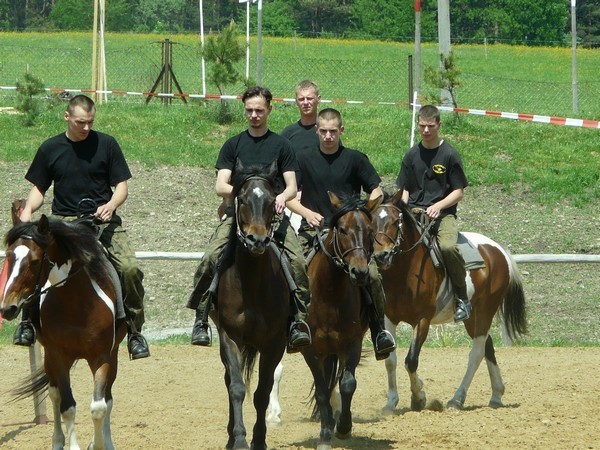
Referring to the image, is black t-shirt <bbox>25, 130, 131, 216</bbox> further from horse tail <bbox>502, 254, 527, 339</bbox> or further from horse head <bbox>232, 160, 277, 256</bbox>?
horse tail <bbox>502, 254, 527, 339</bbox>

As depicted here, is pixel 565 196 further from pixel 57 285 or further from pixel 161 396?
A: pixel 57 285

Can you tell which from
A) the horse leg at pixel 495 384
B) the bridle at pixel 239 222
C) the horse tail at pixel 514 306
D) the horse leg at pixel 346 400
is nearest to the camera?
the bridle at pixel 239 222

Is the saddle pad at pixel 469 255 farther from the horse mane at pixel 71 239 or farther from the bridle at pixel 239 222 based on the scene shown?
the horse mane at pixel 71 239

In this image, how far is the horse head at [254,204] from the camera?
6.97 meters

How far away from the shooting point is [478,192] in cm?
2047

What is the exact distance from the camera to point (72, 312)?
7.57 meters

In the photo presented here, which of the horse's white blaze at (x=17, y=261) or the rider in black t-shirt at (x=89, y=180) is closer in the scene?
the horse's white blaze at (x=17, y=261)

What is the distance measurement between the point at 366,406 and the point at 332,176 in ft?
9.05

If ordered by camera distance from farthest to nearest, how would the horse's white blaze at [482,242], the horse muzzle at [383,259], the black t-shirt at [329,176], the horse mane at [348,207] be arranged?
the horse's white blaze at [482,242]
the horse muzzle at [383,259]
the black t-shirt at [329,176]
the horse mane at [348,207]

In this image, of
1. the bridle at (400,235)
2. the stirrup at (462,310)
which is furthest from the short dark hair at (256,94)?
the stirrup at (462,310)

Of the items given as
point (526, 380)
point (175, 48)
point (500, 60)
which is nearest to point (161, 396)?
point (526, 380)

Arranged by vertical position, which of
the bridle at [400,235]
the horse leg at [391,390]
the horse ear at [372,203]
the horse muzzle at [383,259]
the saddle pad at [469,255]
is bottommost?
the horse leg at [391,390]

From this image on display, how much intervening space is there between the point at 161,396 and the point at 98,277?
3077 mm

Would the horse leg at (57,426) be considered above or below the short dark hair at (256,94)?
below
